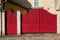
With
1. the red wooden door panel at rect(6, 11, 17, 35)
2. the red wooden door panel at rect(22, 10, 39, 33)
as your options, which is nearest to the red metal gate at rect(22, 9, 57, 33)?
the red wooden door panel at rect(22, 10, 39, 33)

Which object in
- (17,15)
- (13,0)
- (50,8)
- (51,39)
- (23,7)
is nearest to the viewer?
(51,39)

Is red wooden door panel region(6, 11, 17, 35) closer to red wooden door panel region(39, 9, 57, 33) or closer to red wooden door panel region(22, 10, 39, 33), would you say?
red wooden door panel region(22, 10, 39, 33)

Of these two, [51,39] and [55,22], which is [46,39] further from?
[55,22]

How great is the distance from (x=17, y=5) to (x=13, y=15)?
639cm

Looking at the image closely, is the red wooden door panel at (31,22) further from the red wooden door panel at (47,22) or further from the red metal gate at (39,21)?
the red wooden door panel at (47,22)

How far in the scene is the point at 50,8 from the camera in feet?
76.0

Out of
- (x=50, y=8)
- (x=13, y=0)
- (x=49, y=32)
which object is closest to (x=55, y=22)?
(x=49, y=32)

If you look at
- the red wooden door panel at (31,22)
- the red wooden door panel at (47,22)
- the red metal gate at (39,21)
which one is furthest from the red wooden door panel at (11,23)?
the red wooden door panel at (47,22)

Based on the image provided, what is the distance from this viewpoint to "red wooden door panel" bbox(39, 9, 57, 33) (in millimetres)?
20906

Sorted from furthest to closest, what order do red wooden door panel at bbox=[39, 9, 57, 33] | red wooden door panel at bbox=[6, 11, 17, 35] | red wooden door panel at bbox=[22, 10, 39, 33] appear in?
1. red wooden door panel at bbox=[39, 9, 57, 33]
2. red wooden door panel at bbox=[22, 10, 39, 33]
3. red wooden door panel at bbox=[6, 11, 17, 35]

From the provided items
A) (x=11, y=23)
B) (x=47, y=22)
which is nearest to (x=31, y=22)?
(x=47, y=22)

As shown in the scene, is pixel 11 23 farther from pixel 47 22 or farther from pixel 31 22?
pixel 47 22

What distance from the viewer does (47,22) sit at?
21.1 m

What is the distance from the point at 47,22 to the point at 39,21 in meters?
0.73
